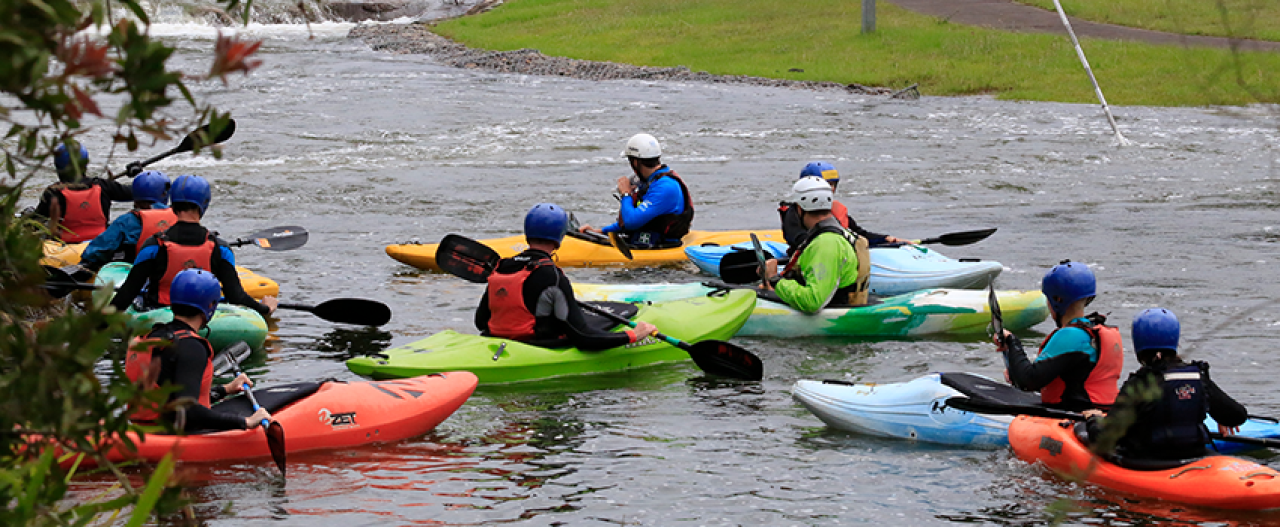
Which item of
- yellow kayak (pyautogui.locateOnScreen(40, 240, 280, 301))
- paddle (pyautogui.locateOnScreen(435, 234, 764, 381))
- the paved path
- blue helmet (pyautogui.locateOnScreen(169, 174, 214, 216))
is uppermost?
the paved path

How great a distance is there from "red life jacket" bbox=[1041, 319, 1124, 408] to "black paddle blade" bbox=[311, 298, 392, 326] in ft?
15.6

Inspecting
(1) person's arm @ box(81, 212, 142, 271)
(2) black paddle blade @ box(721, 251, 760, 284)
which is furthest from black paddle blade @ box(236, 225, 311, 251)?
(2) black paddle blade @ box(721, 251, 760, 284)

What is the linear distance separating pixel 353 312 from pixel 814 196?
338 cm

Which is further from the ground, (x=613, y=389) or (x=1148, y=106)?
(x=1148, y=106)

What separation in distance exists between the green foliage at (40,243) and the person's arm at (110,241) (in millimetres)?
7006

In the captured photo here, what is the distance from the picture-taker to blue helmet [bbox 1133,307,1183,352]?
5367mm

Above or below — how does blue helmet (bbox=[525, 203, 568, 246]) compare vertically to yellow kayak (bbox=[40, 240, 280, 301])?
above

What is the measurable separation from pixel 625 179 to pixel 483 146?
1090 centimetres

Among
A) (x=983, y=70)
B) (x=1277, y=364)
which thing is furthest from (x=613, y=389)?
(x=983, y=70)

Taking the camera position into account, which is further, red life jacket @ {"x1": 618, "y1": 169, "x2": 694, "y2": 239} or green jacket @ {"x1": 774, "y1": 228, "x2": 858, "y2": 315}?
red life jacket @ {"x1": 618, "y1": 169, "x2": 694, "y2": 239}

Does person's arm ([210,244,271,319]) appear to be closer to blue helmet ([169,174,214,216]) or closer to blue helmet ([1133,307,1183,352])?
blue helmet ([169,174,214,216])

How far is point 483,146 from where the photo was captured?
21.9 metres

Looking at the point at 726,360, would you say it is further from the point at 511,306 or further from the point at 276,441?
the point at 276,441

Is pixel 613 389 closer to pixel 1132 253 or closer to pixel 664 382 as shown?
pixel 664 382
